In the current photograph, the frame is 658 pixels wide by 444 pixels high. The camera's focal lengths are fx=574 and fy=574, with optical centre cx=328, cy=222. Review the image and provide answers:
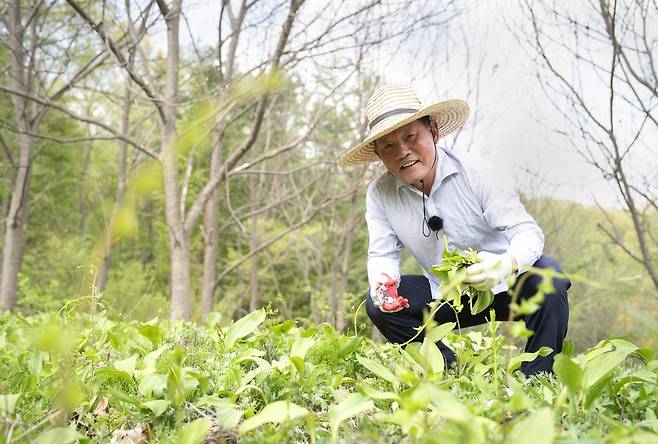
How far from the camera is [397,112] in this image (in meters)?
2.44

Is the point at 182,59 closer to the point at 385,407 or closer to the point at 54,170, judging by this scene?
the point at 385,407

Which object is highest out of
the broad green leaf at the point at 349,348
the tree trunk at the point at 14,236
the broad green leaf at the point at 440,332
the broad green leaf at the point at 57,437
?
the tree trunk at the point at 14,236

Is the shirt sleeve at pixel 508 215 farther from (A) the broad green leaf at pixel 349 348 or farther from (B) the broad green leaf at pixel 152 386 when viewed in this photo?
(B) the broad green leaf at pixel 152 386

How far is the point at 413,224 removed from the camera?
8.77ft

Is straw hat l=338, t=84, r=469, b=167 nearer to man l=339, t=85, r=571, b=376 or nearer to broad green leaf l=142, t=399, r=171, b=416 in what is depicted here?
man l=339, t=85, r=571, b=376

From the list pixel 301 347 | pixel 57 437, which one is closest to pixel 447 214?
pixel 301 347

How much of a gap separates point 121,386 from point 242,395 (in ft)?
1.25

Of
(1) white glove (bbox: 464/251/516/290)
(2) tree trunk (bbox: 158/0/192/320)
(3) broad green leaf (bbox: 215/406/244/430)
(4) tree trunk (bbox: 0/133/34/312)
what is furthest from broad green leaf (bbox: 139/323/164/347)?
(4) tree trunk (bbox: 0/133/34/312)

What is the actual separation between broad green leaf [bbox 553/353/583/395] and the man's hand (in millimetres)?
1223

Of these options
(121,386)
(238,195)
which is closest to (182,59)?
(121,386)

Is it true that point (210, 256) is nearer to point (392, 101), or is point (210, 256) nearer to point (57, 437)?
point (392, 101)

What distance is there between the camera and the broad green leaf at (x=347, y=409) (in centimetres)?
112

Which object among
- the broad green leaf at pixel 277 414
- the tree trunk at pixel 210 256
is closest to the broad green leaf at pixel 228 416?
the broad green leaf at pixel 277 414

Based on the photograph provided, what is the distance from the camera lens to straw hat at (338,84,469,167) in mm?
2385
